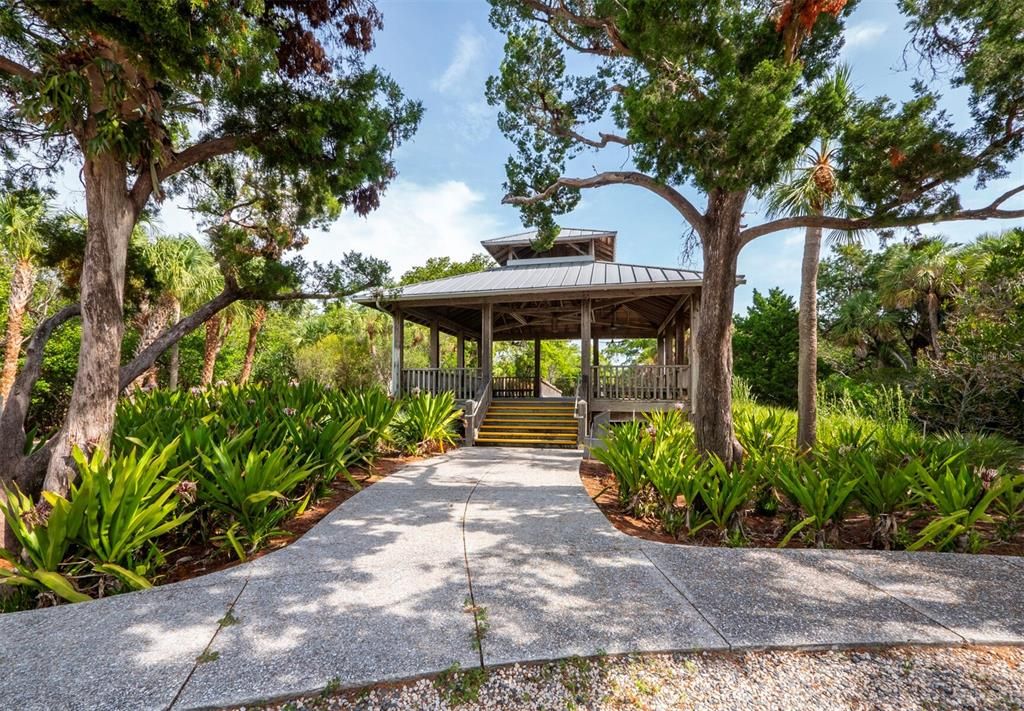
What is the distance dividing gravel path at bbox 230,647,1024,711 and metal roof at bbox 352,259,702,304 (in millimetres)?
7997

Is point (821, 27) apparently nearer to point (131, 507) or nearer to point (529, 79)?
point (529, 79)

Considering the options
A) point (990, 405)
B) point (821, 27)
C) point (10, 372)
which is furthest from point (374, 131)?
point (990, 405)

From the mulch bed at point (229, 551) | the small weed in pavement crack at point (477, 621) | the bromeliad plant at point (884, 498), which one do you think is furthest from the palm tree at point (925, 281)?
the mulch bed at point (229, 551)

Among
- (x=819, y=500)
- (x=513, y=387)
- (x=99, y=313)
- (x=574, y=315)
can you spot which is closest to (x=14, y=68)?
(x=99, y=313)

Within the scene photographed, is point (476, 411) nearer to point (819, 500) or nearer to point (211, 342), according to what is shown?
point (819, 500)

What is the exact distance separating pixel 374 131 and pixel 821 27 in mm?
5696

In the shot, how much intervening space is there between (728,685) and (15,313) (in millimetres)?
16751

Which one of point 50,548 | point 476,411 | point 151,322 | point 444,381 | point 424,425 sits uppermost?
point 151,322

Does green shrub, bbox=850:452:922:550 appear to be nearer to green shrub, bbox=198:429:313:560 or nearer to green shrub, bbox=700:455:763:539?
green shrub, bbox=700:455:763:539

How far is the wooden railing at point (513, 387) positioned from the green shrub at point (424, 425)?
8.96 metres

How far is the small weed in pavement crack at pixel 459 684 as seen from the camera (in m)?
1.99

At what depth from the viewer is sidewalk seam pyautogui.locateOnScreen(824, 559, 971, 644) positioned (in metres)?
2.50

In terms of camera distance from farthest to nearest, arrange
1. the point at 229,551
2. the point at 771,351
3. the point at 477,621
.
→ the point at 771,351 → the point at 229,551 → the point at 477,621

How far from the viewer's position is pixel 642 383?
11422 millimetres
